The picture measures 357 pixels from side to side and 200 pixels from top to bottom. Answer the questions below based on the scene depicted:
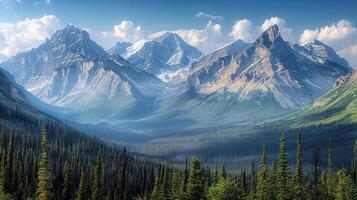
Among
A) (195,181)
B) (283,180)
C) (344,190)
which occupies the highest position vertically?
(344,190)

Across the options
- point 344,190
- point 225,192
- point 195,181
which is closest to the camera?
point 195,181

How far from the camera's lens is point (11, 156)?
199625 mm

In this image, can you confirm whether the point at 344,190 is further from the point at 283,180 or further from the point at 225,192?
the point at 225,192

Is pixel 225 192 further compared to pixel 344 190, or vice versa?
pixel 344 190

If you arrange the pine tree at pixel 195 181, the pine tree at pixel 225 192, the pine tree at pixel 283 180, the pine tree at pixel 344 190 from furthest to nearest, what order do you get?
1. the pine tree at pixel 344 190
2. the pine tree at pixel 283 180
3. the pine tree at pixel 225 192
4. the pine tree at pixel 195 181

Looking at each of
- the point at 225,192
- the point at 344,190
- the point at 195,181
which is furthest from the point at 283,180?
the point at 344,190

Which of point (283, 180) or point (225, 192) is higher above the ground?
point (283, 180)

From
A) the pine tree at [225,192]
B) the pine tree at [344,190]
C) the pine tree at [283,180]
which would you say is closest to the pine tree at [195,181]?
the pine tree at [225,192]

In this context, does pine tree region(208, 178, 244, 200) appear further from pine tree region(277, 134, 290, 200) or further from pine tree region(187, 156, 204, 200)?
pine tree region(277, 134, 290, 200)

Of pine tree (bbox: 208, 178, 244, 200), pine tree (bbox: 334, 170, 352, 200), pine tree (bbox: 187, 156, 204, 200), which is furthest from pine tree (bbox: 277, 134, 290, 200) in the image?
pine tree (bbox: 334, 170, 352, 200)

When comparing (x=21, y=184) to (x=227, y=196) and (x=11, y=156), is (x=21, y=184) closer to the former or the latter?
(x=11, y=156)

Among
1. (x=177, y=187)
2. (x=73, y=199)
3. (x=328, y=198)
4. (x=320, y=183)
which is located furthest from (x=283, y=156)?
(x=73, y=199)

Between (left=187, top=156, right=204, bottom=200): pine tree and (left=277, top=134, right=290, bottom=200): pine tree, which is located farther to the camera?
(left=277, top=134, right=290, bottom=200): pine tree

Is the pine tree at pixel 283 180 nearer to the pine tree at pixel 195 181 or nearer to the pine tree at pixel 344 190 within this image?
→ the pine tree at pixel 195 181
